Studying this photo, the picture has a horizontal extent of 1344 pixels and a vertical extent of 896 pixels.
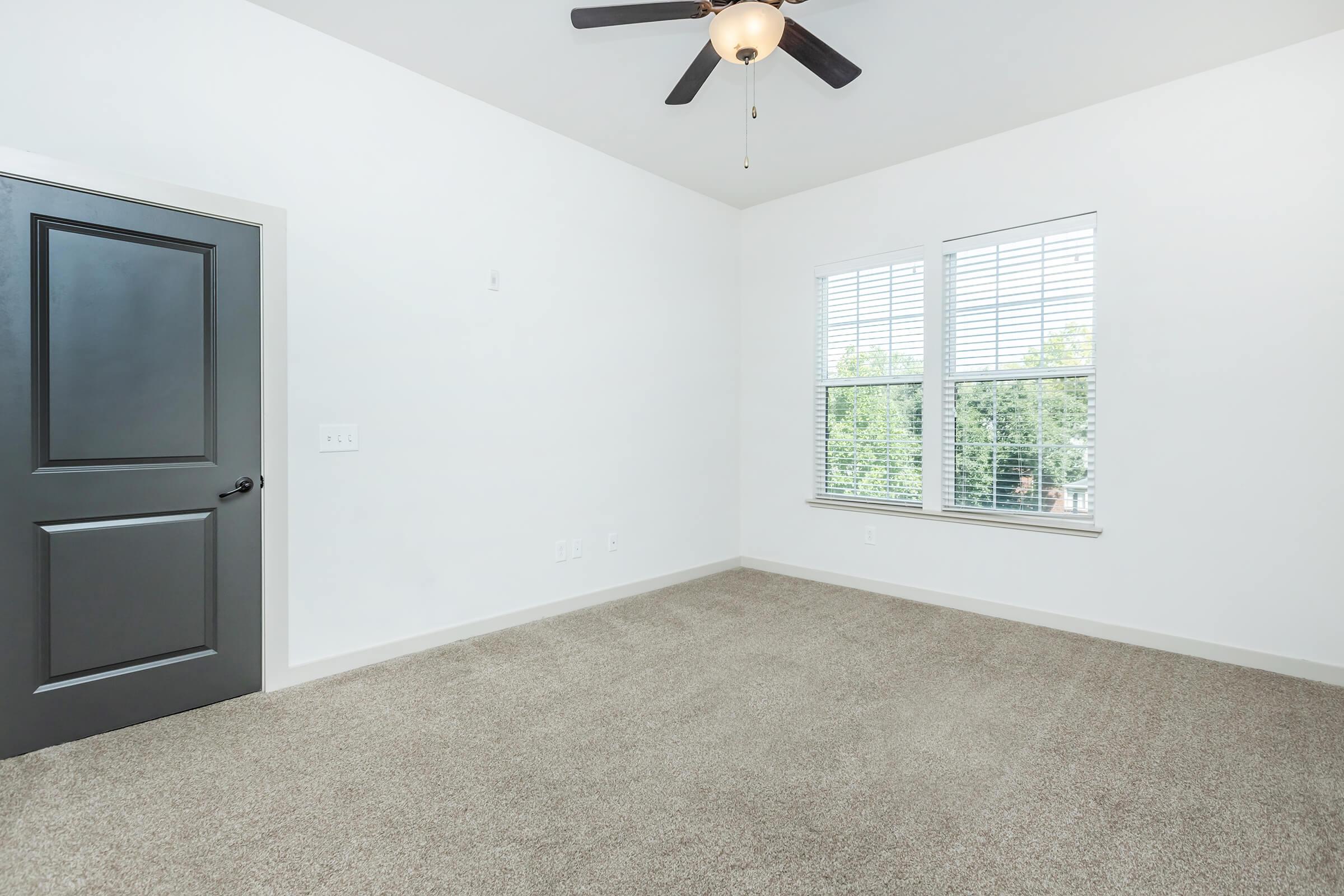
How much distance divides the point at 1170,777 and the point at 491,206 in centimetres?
384

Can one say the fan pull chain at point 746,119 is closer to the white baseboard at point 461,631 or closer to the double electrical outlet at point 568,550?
the double electrical outlet at point 568,550

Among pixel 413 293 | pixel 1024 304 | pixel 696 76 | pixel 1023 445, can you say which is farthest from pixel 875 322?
pixel 413 293

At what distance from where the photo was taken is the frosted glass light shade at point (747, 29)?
80.4 inches

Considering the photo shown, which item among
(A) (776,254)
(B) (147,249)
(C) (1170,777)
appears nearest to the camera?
(C) (1170,777)

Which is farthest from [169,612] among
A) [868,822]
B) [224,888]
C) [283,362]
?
[868,822]

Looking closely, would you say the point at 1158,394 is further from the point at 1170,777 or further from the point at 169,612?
the point at 169,612

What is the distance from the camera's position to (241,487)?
2.58 m

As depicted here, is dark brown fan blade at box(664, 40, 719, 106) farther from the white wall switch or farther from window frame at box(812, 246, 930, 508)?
window frame at box(812, 246, 930, 508)

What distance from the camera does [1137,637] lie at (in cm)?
328

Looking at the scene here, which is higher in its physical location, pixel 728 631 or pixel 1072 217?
pixel 1072 217

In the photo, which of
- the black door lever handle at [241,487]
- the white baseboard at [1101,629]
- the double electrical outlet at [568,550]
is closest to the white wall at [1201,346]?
the white baseboard at [1101,629]

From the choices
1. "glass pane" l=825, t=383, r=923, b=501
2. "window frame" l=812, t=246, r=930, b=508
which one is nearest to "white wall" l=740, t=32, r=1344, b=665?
"window frame" l=812, t=246, r=930, b=508

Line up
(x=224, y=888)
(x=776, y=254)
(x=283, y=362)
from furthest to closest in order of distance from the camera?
1. (x=776, y=254)
2. (x=283, y=362)
3. (x=224, y=888)

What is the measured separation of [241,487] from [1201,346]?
4.54m
